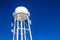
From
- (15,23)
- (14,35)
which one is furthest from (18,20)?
(14,35)

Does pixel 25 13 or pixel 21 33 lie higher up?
pixel 25 13

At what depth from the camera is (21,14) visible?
18.1 m

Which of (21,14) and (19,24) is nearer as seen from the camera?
(21,14)

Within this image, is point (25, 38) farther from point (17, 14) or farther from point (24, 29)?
point (17, 14)

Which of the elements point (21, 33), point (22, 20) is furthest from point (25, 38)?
point (22, 20)

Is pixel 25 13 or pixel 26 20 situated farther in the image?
pixel 26 20

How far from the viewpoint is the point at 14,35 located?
18.8m

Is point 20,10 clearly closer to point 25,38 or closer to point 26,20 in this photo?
point 26,20

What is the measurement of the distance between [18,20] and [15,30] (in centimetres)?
110

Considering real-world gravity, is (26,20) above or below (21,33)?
above

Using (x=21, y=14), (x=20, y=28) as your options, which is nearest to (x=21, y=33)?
(x=20, y=28)

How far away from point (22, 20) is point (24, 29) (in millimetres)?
963

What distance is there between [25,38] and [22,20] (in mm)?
1898

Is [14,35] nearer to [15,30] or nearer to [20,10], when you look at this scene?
[15,30]
